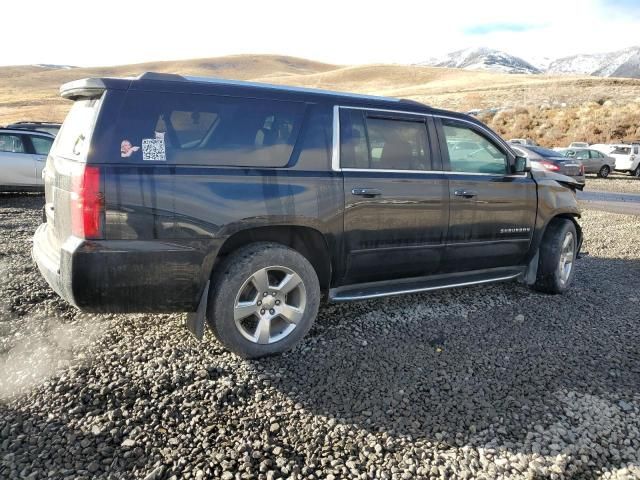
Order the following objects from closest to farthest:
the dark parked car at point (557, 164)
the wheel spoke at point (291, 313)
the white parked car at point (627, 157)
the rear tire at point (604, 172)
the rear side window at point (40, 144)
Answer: the wheel spoke at point (291, 313) → the rear side window at point (40, 144) → the dark parked car at point (557, 164) → the rear tire at point (604, 172) → the white parked car at point (627, 157)

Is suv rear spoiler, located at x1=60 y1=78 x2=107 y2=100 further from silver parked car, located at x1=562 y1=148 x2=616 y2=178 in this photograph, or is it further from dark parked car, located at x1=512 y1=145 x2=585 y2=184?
silver parked car, located at x1=562 y1=148 x2=616 y2=178

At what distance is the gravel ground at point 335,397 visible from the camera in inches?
109

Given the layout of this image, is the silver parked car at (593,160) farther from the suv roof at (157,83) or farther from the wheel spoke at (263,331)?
the wheel spoke at (263,331)

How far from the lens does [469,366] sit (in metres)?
3.85

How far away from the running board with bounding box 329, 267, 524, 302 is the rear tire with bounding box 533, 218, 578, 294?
422mm

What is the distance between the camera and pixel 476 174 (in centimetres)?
489

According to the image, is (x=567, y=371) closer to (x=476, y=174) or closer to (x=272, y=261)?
(x=476, y=174)

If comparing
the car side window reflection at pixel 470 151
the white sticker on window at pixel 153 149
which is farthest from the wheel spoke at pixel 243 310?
the car side window reflection at pixel 470 151

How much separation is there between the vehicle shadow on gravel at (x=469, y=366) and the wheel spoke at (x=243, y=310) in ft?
1.20

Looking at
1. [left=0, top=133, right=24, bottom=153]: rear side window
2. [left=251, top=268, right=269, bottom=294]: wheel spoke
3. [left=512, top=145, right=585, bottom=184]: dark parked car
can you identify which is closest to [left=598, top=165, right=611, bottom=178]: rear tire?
[left=512, top=145, right=585, bottom=184]: dark parked car

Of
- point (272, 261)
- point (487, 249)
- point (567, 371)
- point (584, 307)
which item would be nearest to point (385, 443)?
point (272, 261)

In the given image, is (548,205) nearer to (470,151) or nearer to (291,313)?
(470,151)

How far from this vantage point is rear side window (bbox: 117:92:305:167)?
11.0 feet

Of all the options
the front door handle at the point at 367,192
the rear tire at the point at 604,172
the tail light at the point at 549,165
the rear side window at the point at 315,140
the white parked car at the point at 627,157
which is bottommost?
the rear tire at the point at 604,172
